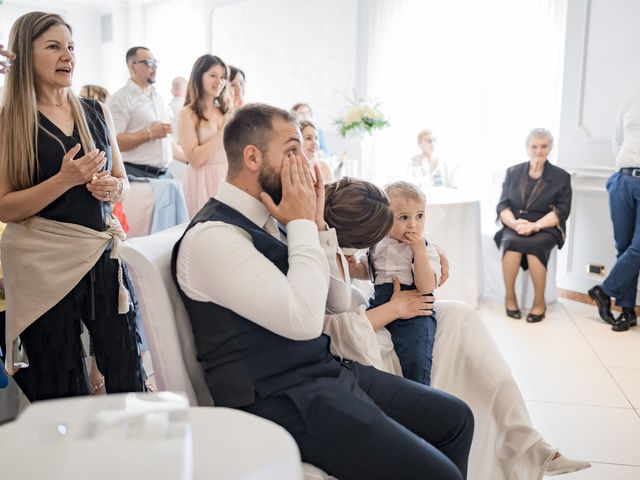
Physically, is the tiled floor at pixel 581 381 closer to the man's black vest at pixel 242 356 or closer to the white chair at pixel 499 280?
the white chair at pixel 499 280

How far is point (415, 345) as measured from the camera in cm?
197

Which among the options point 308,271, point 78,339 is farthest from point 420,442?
point 78,339

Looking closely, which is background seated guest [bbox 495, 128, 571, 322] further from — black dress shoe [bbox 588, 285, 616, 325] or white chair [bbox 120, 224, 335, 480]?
white chair [bbox 120, 224, 335, 480]

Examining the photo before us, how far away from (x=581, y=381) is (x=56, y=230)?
2.55m

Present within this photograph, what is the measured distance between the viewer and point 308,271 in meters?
1.49

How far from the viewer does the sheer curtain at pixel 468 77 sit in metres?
5.40

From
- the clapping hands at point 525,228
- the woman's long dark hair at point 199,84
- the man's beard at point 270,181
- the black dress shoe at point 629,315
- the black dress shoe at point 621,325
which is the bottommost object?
the black dress shoe at point 621,325

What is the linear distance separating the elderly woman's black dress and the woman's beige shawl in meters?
3.25

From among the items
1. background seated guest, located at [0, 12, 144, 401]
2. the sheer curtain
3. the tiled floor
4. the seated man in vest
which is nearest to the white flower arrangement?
the sheer curtain

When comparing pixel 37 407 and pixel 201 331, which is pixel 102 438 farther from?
pixel 201 331

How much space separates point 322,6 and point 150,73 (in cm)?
396

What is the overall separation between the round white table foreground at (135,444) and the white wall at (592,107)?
15.1 feet

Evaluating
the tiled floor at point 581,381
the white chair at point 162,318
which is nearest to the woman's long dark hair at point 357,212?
the white chair at point 162,318

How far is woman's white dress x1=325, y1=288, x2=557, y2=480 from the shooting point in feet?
6.50
